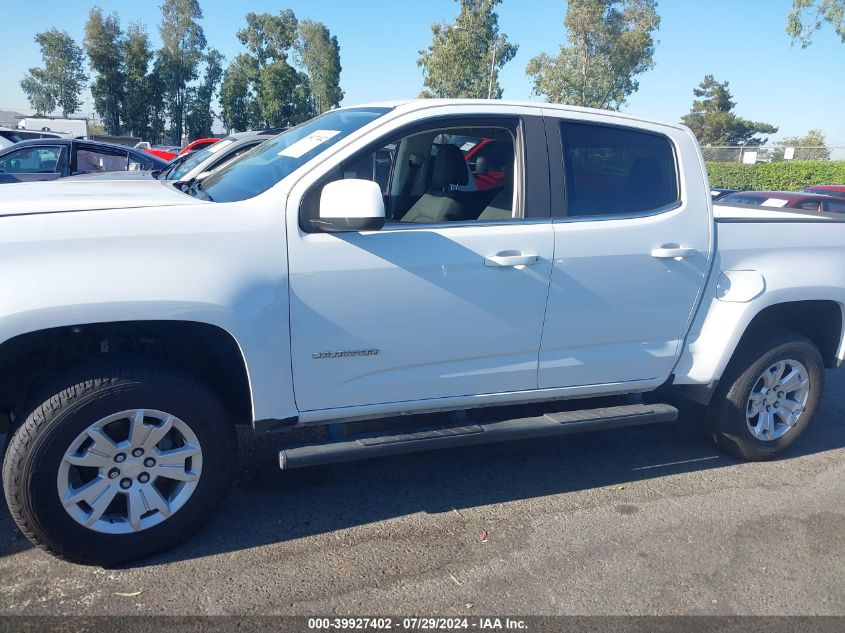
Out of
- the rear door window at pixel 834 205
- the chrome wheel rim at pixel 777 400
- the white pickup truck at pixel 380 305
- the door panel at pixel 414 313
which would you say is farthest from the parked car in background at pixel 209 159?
the rear door window at pixel 834 205

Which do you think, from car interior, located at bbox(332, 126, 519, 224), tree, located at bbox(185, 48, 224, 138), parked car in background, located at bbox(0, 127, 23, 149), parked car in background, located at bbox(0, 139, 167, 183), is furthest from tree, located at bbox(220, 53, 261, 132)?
car interior, located at bbox(332, 126, 519, 224)

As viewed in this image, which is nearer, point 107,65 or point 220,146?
point 220,146

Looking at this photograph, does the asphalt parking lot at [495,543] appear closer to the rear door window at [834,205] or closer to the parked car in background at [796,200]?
the parked car in background at [796,200]

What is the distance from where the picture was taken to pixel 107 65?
49.4m

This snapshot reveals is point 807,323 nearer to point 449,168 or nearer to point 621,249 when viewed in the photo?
point 621,249

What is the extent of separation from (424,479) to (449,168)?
180 centimetres

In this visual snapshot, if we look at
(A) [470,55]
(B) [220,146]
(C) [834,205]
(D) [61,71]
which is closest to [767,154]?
(A) [470,55]

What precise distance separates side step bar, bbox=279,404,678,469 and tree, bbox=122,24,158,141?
53335 mm

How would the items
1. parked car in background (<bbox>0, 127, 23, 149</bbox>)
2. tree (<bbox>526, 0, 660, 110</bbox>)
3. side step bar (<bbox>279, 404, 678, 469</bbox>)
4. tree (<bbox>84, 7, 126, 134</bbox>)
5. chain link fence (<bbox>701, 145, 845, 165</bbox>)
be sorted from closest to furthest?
side step bar (<bbox>279, 404, 678, 469</bbox>), parked car in background (<bbox>0, 127, 23, 149</bbox>), chain link fence (<bbox>701, 145, 845, 165</bbox>), tree (<bbox>526, 0, 660, 110</bbox>), tree (<bbox>84, 7, 126, 134</bbox>)

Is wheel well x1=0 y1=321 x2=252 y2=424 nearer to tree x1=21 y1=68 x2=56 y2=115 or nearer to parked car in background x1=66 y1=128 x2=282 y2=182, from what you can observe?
parked car in background x1=66 y1=128 x2=282 y2=182

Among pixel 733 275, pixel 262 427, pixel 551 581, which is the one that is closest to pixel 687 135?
pixel 733 275

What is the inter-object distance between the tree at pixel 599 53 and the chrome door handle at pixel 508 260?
1248 inches

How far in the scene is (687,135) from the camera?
405 cm

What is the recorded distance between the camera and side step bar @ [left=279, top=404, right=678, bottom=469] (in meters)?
3.13
